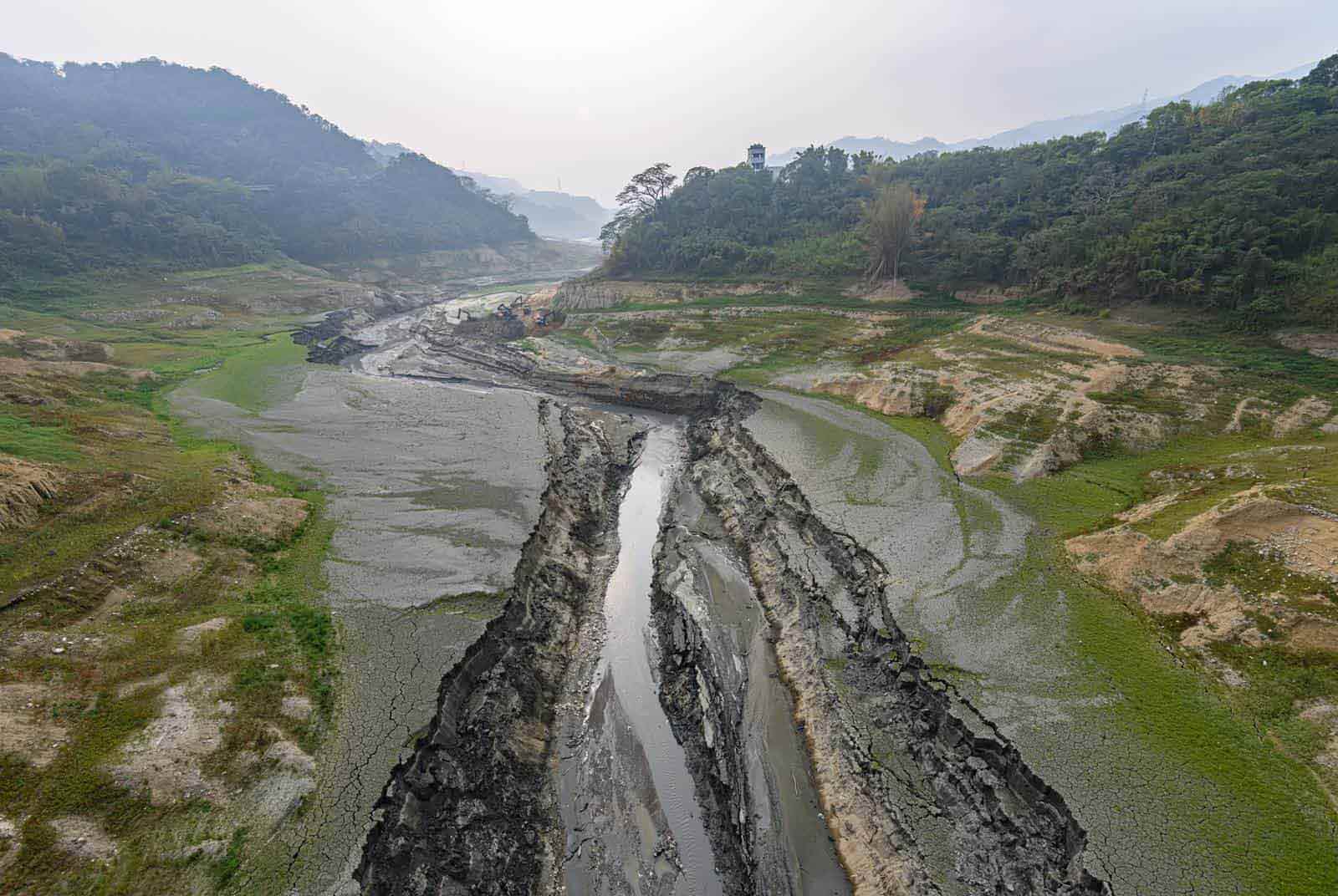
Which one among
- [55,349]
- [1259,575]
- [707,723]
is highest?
[55,349]

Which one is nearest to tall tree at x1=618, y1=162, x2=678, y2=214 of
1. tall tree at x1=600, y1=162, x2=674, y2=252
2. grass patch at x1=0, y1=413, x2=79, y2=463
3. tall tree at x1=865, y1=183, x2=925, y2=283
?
tall tree at x1=600, y1=162, x2=674, y2=252

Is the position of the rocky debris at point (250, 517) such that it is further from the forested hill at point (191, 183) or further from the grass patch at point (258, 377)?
the forested hill at point (191, 183)

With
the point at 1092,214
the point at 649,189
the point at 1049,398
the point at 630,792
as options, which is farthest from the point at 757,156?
the point at 630,792

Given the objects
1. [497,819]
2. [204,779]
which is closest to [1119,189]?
[497,819]

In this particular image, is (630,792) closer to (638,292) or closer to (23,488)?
(23,488)

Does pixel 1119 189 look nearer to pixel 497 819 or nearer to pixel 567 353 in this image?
pixel 567 353

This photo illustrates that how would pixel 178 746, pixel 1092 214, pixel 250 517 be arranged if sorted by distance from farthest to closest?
pixel 1092 214
pixel 250 517
pixel 178 746
